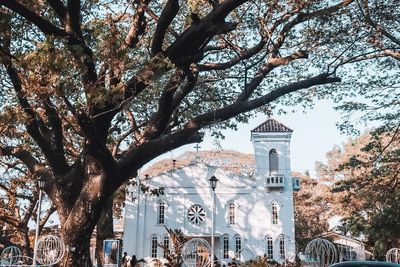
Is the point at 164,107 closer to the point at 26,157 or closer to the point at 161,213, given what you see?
the point at 26,157

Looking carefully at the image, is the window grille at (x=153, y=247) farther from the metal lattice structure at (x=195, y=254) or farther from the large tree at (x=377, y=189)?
the metal lattice structure at (x=195, y=254)

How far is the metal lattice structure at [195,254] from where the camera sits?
1122cm

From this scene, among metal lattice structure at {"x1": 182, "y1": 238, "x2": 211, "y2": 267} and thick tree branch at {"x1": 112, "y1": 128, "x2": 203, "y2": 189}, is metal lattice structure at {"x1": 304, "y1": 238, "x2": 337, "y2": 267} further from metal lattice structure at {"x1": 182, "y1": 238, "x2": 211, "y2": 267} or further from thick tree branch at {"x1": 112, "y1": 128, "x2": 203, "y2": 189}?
thick tree branch at {"x1": 112, "y1": 128, "x2": 203, "y2": 189}

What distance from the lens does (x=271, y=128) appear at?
33562mm

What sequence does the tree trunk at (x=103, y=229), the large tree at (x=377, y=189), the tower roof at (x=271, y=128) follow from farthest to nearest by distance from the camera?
the tower roof at (x=271, y=128), the tree trunk at (x=103, y=229), the large tree at (x=377, y=189)

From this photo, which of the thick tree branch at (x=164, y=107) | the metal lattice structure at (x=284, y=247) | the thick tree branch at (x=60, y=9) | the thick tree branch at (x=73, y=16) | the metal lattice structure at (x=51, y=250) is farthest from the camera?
the metal lattice structure at (x=284, y=247)

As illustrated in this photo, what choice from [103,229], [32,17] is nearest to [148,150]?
[32,17]

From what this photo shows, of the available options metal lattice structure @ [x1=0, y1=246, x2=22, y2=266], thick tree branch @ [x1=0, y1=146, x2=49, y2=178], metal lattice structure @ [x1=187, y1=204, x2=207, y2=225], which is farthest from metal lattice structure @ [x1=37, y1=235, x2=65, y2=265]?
metal lattice structure @ [x1=187, y1=204, x2=207, y2=225]

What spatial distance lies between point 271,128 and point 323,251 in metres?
21.3

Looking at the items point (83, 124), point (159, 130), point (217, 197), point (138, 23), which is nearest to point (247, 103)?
point (159, 130)

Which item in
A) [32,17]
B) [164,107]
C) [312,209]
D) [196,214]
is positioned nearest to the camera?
[32,17]

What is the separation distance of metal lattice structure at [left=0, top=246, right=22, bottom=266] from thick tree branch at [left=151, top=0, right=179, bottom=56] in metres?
5.52

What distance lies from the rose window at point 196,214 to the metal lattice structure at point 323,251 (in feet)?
63.9

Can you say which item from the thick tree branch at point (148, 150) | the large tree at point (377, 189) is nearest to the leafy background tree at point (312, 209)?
the large tree at point (377, 189)
